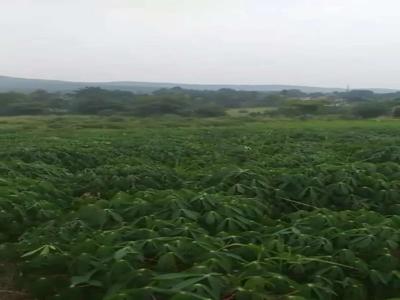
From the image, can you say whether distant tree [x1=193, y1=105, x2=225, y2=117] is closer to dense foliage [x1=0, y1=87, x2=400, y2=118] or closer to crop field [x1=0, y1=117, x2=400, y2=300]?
dense foliage [x1=0, y1=87, x2=400, y2=118]

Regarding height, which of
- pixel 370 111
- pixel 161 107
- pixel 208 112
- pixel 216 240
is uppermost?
pixel 216 240

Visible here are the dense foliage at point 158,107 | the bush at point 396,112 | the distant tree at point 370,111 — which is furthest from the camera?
the dense foliage at point 158,107

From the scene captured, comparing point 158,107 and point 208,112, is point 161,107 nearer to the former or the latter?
point 158,107

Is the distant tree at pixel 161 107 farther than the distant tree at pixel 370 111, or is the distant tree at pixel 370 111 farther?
the distant tree at pixel 161 107

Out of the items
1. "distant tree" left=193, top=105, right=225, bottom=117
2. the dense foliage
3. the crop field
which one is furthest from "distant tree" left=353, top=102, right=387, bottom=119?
the crop field

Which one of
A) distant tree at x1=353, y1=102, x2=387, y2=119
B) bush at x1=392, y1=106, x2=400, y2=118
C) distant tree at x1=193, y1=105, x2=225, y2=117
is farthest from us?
distant tree at x1=193, y1=105, x2=225, y2=117

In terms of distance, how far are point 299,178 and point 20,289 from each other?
3043 millimetres

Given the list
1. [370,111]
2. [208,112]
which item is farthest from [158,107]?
[370,111]

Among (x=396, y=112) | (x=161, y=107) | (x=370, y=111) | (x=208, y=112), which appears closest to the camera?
(x=396, y=112)

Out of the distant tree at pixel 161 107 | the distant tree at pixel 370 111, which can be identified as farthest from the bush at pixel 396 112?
the distant tree at pixel 161 107

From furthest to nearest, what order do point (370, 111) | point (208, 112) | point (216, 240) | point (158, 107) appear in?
point (158, 107), point (208, 112), point (370, 111), point (216, 240)

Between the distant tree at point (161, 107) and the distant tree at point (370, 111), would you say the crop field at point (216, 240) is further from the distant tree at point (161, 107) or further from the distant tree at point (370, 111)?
the distant tree at point (161, 107)

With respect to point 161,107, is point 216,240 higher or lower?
higher

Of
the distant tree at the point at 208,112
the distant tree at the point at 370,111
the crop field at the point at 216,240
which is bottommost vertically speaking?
the distant tree at the point at 208,112
